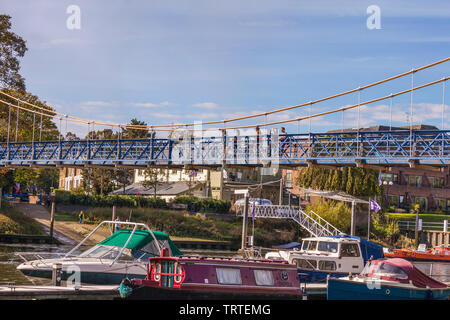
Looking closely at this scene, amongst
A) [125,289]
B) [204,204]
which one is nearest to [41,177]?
[204,204]

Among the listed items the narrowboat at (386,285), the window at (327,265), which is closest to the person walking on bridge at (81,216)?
the window at (327,265)

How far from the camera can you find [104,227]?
60.1 m

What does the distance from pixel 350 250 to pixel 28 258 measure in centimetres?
1555

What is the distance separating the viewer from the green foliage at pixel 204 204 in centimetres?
7220

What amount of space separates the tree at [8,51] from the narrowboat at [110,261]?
185 feet

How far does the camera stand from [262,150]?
166 ft

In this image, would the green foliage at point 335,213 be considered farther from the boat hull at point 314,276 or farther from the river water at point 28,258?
the boat hull at point 314,276

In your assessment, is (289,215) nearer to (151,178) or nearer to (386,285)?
(151,178)

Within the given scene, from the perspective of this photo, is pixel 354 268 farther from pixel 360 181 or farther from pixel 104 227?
pixel 360 181

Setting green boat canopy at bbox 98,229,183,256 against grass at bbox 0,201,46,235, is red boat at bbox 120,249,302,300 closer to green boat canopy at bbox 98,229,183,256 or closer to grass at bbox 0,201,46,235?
green boat canopy at bbox 98,229,183,256

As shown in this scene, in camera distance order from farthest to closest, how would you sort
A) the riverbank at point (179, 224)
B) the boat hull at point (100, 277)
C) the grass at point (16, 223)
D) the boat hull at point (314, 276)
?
the riverbank at point (179, 224) < the grass at point (16, 223) < the boat hull at point (314, 276) < the boat hull at point (100, 277)

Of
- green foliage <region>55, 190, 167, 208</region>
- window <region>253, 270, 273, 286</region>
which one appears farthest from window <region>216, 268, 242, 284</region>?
green foliage <region>55, 190, 167, 208</region>

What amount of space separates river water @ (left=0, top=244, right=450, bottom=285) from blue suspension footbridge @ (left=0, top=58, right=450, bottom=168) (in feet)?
26.1
